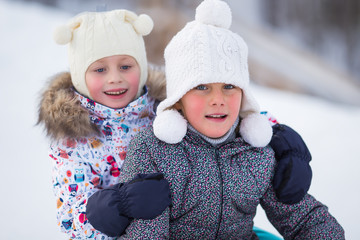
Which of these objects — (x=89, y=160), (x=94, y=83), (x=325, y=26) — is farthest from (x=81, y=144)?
(x=325, y=26)

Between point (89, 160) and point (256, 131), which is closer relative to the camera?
point (256, 131)

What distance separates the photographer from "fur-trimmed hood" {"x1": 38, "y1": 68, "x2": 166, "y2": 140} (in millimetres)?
1268

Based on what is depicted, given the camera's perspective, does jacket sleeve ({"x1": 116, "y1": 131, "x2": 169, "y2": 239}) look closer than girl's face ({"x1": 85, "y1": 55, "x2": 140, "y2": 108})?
Yes

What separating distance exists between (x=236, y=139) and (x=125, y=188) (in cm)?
35

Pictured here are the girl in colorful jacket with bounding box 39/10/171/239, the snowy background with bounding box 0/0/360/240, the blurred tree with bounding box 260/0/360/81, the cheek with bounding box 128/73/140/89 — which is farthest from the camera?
the blurred tree with bounding box 260/0/360/81

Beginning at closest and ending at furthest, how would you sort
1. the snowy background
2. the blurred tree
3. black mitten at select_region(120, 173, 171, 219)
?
black mitten at select_region(120, 173, 171, 219)
the snowy background
the blurred tree

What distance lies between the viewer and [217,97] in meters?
1.11

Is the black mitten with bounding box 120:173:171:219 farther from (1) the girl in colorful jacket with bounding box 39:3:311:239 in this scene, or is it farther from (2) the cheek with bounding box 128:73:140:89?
(2) the cheek with bounding box 128:73:140:89

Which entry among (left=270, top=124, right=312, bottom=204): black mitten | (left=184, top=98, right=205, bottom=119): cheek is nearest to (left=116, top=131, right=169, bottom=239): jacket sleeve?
(left=184, top=98, right=205, bottom=119): cheek

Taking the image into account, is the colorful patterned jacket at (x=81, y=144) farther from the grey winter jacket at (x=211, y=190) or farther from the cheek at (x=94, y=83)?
the grey winter jacket at (x=211, y=190)

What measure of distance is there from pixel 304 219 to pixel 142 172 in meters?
0.49

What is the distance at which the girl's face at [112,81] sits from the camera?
132 cm

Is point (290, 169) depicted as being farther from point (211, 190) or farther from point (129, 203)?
point (129, 203)

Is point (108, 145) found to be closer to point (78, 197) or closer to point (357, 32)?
point (78, 197)
